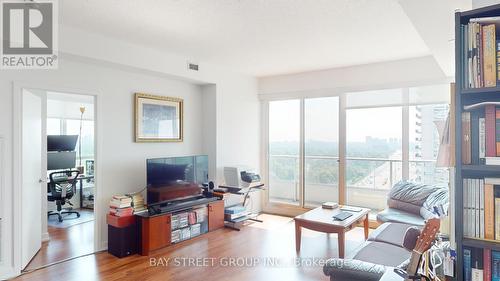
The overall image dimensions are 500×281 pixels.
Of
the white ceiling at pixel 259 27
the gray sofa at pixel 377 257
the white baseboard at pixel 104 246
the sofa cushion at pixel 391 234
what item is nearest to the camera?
the gray sofa at pixel 377 257

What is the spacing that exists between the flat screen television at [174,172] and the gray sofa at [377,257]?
2348 millimetres

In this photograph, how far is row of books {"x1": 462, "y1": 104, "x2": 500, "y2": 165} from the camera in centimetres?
121

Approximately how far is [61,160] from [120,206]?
2.79m

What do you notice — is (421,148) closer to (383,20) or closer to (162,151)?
(383,20)

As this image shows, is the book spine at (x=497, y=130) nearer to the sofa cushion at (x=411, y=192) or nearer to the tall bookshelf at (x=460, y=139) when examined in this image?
the tall bookshelf at (x=460, y=139)

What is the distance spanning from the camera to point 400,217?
3.62 m

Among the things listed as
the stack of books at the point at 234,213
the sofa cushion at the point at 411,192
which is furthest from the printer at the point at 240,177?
the sofa cushion at the point at 411,192

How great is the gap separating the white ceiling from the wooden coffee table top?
79.4 inches

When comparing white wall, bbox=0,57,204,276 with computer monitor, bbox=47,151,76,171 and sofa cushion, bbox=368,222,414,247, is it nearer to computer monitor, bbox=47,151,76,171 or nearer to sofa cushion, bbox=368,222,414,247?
computer monitor, bbox=47,151,76,171

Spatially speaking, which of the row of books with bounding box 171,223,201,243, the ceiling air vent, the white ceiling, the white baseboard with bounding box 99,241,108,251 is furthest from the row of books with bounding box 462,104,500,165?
the white baseboard with bounding box 99,241,108,251

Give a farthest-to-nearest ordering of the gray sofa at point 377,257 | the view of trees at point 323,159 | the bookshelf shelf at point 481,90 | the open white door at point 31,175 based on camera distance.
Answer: the view of trees at point 323,159, the open white door at point 31,175, the gray sofa at point 377,257, the bookshelf shelf at point 481,90

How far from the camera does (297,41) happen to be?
11.6ft

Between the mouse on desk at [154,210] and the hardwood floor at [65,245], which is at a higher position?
the mouse on desk at [154,210]

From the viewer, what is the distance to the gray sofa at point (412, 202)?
3.51 m
